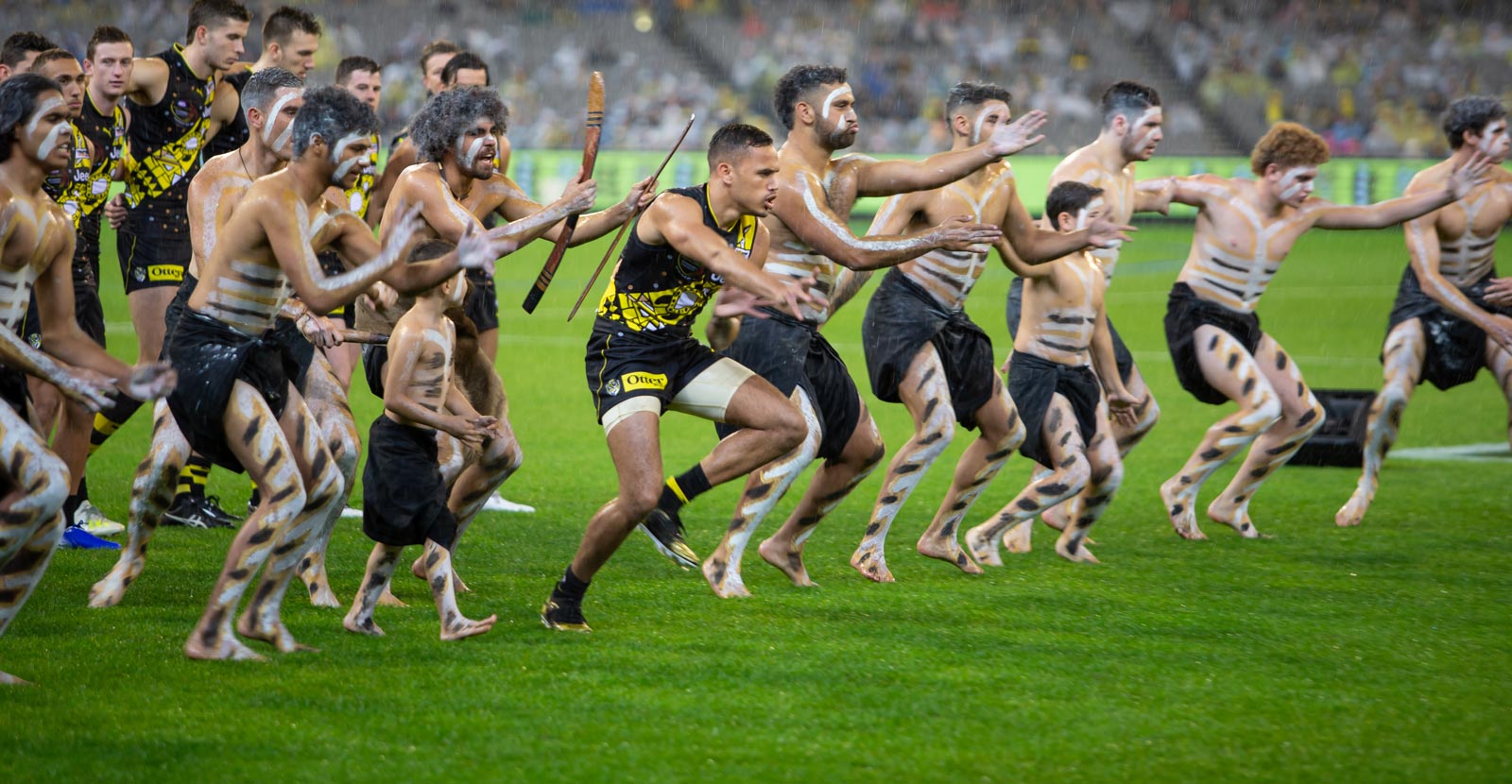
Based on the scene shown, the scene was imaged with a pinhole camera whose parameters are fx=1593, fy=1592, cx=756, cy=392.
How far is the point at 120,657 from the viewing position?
220 inches

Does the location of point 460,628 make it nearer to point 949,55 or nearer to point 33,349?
point 33,349

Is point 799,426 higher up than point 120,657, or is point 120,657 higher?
point 799,426

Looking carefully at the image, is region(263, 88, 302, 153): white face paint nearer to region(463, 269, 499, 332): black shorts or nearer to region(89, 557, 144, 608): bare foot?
region(463, 269, 499, 332): black shorts

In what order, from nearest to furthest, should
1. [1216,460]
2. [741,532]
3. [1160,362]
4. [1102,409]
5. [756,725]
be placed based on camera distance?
[756,725], [741,532], [1102,409], [1216,460], [1160,362]

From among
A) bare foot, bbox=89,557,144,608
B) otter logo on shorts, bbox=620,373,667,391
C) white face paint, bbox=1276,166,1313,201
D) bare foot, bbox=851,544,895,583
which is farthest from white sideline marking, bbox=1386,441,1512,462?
bare foot, bbox=89,557,144,608

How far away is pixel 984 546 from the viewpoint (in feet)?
25.9

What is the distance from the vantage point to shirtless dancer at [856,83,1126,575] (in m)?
7.51

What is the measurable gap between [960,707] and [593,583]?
8.16 ft

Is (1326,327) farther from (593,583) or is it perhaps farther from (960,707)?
(960,707)

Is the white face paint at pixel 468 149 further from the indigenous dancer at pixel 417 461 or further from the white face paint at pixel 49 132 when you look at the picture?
the white face paint at pixel 49 132

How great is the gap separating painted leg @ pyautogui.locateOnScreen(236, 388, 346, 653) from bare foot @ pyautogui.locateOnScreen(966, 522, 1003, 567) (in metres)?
3.38

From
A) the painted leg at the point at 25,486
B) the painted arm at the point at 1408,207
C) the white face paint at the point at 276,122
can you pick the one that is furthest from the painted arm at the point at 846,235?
the painted arm at the point at 1408,207

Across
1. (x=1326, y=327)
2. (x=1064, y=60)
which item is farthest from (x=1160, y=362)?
(x=1064, y=60)

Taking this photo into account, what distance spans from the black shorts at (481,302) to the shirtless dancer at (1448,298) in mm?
4992
